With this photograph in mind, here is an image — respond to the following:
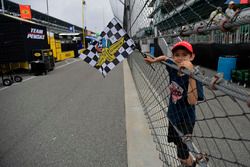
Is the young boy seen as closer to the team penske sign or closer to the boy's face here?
the boy's face

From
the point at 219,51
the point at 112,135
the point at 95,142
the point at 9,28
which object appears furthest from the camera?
the point at 9,28

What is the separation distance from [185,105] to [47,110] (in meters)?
2.99

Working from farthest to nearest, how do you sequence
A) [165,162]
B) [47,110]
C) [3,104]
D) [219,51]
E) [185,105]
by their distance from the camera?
[219,51] → [3,104] → [47,110] → [165,162] → [185,105]

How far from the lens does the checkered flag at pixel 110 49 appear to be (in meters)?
2.56

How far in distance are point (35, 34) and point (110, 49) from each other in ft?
27.8

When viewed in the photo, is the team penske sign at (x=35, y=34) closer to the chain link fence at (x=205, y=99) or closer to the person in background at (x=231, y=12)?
the chain link fence at (x=205, y=99)

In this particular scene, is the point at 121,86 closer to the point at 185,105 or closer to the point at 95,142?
the point at 95,142

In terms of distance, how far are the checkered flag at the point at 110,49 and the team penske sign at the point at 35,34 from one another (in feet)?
25.5

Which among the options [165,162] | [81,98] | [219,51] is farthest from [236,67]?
[165,162]

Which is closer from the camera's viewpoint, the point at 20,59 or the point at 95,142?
the point at 95,142

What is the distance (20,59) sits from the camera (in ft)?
28.0

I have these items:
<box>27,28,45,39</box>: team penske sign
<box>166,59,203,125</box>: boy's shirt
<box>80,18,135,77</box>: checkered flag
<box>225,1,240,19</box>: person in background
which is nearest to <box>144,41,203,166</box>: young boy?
<box>166,59,203,125</box>: boy's shirt

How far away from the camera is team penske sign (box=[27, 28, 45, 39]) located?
9.29 m

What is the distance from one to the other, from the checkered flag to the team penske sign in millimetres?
7768
